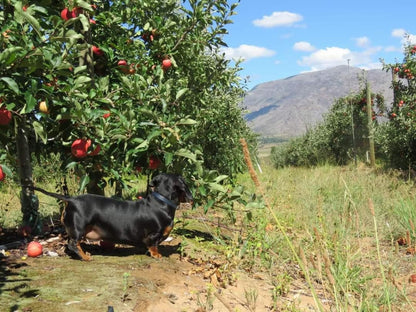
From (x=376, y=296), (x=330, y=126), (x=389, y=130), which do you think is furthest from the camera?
(x=330, y=126)

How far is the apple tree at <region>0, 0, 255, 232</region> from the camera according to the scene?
3201 mm

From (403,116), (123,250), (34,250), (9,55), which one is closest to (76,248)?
(34,250)

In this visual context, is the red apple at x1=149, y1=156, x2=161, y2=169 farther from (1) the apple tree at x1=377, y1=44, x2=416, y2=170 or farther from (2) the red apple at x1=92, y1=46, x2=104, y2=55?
(1) the apple tree at x1=377, y1=44, x2=416, y2=170

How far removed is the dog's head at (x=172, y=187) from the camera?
13.5 ft

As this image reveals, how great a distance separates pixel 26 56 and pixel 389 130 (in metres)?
13.9

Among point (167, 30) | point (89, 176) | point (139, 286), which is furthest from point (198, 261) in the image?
point (167, 30)

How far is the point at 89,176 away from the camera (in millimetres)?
4582

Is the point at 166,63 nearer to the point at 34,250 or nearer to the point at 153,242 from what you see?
the point at 153,242

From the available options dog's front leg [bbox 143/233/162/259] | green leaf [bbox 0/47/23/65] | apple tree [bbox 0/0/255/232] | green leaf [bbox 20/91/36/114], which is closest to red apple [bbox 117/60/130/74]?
apple tree [bbox 0/0/255/232]

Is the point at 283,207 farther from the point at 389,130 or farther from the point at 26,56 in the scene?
the point at 389,130

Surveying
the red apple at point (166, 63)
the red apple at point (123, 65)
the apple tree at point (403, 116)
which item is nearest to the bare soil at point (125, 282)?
the red apple at point (123, 65)

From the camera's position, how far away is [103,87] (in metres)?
4.21

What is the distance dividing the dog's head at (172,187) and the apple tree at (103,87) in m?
0.20

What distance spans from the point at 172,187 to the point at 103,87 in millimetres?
1352
